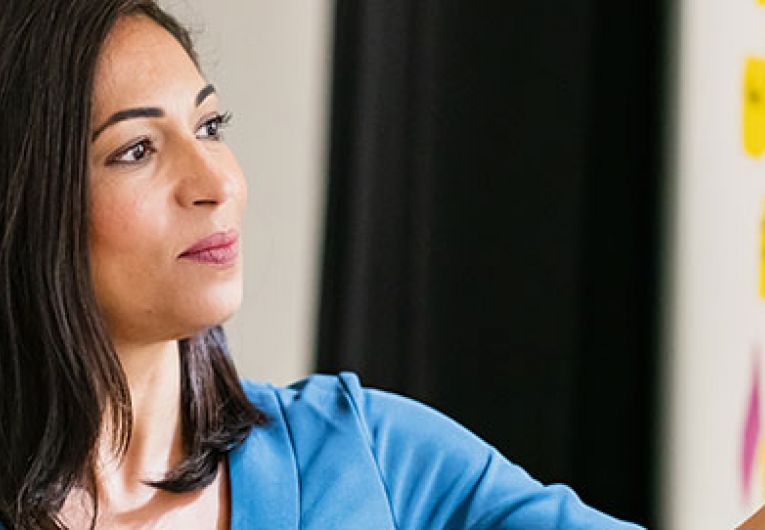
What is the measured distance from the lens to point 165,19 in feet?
4.16

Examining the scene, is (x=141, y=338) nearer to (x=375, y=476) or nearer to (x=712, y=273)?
(x=375, y=476)

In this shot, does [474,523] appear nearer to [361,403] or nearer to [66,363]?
[361,403]

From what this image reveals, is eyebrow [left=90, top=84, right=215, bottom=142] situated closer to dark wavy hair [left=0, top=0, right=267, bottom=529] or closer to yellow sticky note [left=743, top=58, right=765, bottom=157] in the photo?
dark wavy hair [left=0, top=0, right=267, bottom=529]

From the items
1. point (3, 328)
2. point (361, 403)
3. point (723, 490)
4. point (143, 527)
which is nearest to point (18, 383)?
point (3, 328)

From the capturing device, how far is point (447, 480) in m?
1.30

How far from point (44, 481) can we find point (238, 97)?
77 cm

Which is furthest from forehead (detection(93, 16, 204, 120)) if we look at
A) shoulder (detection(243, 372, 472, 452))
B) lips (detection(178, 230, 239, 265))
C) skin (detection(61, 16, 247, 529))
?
shoulder (detection(243, 372, 472, 452))

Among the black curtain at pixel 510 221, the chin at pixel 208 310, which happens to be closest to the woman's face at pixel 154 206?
the chin at pixel 208 310

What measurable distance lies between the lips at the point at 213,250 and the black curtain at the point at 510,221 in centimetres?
61

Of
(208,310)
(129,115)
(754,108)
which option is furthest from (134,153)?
(754,108)

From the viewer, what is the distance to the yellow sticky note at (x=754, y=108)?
1637mm

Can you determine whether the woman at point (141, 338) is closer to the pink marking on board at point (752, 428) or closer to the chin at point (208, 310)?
the chin at point (208, 310)

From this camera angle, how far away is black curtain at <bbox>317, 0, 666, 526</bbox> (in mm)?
1666

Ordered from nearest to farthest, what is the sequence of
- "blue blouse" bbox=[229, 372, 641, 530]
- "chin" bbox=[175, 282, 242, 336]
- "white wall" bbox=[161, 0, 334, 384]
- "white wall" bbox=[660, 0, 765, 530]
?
"chin" bbox=[175, 282, 242, 336] → "blue blouse" bbox=[229, 372, 641, 530] → "white wall" bbox=[660, 0, 765, 530] → "white wall" bbox=[161, 0, 334, 384]
